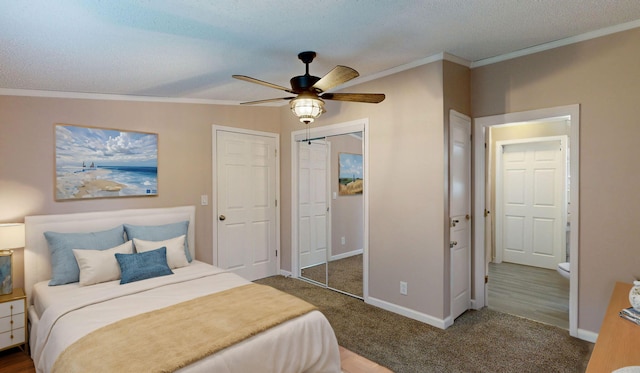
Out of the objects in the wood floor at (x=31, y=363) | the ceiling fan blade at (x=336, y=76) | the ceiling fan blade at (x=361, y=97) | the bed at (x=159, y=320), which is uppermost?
the ceiling fan blade at (x=336, y=76)

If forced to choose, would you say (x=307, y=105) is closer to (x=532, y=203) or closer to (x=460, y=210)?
(x=460, y=210)

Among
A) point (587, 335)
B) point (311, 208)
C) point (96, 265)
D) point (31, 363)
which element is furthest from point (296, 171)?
point (587, 335)

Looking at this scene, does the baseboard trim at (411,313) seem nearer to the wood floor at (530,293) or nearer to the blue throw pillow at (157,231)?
the wood floor at (530,293)

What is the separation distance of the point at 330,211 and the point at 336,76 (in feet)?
8.14

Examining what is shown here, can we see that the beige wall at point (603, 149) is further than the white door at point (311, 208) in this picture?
No

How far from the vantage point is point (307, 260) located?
475cm

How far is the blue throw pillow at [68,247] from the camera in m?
2.80

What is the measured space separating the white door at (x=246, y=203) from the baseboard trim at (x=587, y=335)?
3530 millimetres

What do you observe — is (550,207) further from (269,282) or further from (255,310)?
(255,310)

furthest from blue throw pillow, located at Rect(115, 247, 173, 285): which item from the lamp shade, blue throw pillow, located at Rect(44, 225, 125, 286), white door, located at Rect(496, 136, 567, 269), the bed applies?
white door, located at Rect(496, 136, 567, 269)

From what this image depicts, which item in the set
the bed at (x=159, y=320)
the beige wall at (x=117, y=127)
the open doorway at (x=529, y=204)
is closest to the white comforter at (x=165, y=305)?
the bed at (x=159, y=320)

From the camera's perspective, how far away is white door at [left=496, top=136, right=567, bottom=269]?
4.99 m

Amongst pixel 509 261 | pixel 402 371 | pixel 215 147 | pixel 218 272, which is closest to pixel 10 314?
pixel 218 272

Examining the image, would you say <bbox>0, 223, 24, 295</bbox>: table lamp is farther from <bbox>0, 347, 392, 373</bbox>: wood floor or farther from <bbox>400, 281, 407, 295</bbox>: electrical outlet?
<bbox>400, 281, 407, 295</bbox>: electrical outlet
